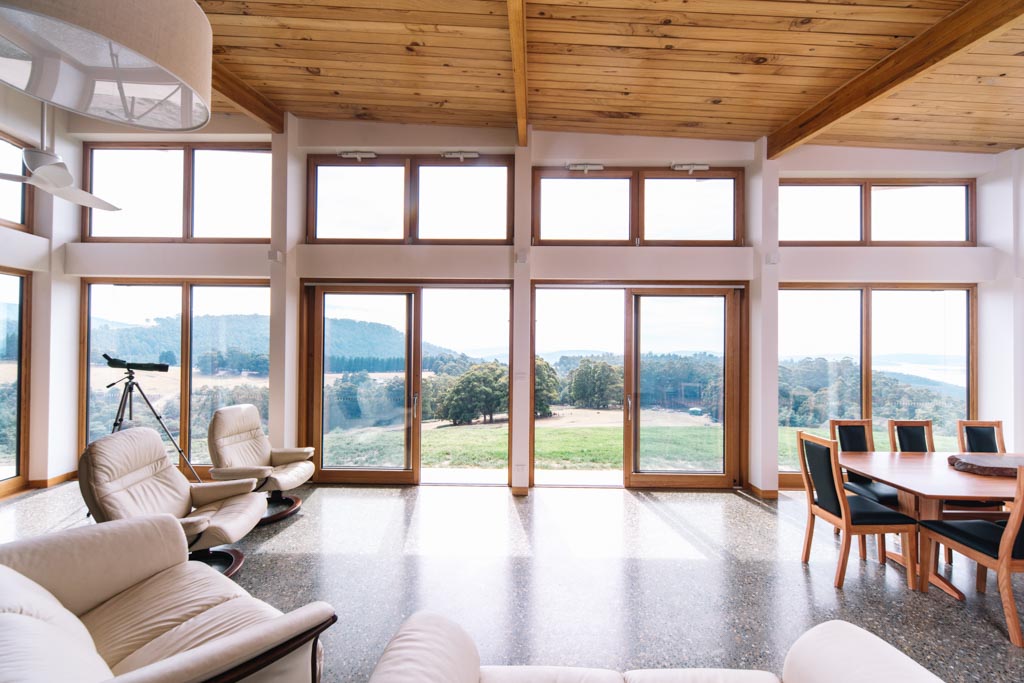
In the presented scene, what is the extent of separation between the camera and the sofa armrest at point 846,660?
4.04 ft

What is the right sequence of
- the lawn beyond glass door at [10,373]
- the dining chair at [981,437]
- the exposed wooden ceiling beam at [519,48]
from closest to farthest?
1. the exposed wooden ceiling beam at [519,48]
2. the dining chair at [981,437]
3. the lawn beyond glass door at [10,373]

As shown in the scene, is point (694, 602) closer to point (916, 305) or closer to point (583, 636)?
point (583, 636)

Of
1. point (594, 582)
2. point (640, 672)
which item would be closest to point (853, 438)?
point (594, 582)

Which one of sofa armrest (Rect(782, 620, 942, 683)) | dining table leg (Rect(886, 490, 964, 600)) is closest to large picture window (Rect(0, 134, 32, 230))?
sofa armrest (Rect(782, 620, 942, 683))

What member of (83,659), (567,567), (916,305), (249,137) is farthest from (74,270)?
(916,305)

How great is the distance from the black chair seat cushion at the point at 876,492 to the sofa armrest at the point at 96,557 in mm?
4052

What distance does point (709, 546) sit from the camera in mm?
3453

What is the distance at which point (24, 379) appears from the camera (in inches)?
182

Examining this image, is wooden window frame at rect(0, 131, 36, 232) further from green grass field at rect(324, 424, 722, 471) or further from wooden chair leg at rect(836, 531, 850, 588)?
wooden chair leg at rect(836, 531, 850, 588)

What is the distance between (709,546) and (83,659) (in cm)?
349

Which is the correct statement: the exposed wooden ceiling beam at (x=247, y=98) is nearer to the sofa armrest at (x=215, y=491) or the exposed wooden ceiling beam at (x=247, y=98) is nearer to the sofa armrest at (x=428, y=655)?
the sofa armrest at (x=215, y=491)

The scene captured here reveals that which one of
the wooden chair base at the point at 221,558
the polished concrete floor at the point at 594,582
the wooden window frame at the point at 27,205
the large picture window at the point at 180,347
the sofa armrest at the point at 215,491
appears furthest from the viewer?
the large picture window at the point at 180,347

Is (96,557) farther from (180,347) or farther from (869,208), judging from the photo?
(869,208)

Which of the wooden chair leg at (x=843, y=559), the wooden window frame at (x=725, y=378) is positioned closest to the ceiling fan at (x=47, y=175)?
the wooden window frame at (x=725, y=378)
